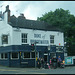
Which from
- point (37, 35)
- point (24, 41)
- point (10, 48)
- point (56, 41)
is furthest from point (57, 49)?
point (10, 48)

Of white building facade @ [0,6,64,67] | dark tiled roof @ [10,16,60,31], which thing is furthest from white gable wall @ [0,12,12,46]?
dark tiled roof @ [10,16,60,31]

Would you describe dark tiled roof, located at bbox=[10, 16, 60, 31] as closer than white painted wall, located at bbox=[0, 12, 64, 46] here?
No

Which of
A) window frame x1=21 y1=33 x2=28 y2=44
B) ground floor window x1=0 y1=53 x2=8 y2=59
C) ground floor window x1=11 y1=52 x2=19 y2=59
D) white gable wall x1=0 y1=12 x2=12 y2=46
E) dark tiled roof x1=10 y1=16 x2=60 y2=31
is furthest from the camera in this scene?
ground floor window x1=0 y1=53 x2=8 y2=59

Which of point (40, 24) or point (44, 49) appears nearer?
point (44, 49)

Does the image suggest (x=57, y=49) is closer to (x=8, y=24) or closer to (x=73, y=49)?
(x=73, y=49)

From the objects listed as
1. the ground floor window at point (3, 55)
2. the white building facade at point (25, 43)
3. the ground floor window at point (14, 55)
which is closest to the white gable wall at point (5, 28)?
the white building facade at point (25, 43)

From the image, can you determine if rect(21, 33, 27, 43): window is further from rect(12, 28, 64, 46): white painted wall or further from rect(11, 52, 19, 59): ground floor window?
rect(11, 52, 19, 59): ground floor window

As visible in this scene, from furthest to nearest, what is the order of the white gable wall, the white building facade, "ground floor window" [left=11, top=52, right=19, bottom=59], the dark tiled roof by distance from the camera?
the dark tiled roof → the white gable wall → "ground floor window" [left=11, top=52, right=19, bottom=59] → the white building facade

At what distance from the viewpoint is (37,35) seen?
3078 centimetres

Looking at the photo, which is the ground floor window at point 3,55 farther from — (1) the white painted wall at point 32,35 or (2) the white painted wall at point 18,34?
(1) the white painted wall at point 32,35

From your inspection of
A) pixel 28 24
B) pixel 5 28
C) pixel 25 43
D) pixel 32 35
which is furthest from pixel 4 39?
pixel 28 24

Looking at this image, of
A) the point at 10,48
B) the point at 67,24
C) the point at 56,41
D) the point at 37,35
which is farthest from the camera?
the point at 67,24

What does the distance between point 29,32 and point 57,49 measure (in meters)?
6.51

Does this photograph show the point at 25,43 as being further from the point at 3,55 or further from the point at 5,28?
the point at 3,55
